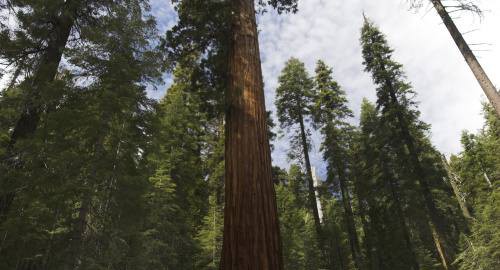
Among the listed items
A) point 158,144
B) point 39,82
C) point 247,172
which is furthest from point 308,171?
point 247,172

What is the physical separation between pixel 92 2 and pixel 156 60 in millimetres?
2901

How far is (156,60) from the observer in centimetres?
1227

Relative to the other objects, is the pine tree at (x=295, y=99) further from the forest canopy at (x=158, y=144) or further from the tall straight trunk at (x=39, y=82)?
the tall straight trunk at (x=39, y=82)

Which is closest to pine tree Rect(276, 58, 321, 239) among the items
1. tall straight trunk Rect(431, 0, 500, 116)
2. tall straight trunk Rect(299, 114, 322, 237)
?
tall straight trunk Rect(299, 114, 322, 237)

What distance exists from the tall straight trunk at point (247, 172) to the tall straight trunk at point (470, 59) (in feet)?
33.4

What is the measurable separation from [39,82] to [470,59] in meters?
13.9

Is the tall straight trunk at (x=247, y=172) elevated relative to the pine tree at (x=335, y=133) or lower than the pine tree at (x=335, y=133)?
lower

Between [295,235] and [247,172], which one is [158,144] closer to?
[247,172]

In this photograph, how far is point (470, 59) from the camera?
11820 mm

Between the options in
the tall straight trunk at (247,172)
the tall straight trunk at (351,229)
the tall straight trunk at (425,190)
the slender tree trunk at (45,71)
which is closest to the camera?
the tall straight trunk at (247,172)

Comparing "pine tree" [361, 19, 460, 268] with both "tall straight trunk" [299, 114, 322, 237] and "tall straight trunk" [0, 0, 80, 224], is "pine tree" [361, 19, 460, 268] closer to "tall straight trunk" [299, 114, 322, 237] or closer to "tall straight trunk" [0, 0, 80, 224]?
"tall straight trunk" [299, 114, 322, 237]

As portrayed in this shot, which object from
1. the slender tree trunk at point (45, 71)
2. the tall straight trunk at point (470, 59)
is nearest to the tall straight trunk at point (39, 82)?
the slender tree trunk at point (45, 71)

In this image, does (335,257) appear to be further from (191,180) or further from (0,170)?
(0,170)

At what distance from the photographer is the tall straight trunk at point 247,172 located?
305cm
